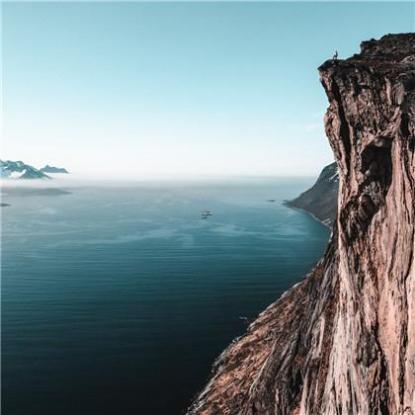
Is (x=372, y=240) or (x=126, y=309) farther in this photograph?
(x=126, y=309)

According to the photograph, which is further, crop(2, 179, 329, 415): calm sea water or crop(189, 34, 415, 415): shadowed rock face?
crop(2, 179, 329, 415): calm sea water

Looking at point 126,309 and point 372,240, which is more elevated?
point 372,240

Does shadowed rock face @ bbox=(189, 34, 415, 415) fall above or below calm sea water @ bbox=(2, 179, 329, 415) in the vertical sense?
above

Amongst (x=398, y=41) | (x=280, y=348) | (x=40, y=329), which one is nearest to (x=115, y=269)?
(x=40, y=329)

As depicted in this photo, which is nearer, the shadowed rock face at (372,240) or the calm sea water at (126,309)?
the shadowed rock face at (372,240)

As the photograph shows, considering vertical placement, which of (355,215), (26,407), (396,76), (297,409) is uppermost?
(396,76)

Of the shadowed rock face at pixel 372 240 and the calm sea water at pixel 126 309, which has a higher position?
the shadowed rock face at pixel 372 240

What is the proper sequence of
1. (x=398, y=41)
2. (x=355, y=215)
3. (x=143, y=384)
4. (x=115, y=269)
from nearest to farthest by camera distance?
(x=355, y=215) → (x=398, y=41) → (x=143, y=384) → (x=115, y=269)

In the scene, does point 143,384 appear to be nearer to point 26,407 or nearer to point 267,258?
point 26,407
